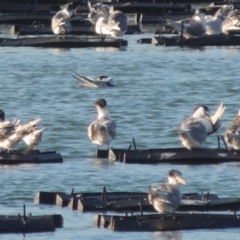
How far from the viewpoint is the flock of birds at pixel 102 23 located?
34.0 metres

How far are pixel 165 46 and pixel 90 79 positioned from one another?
6.96 meters

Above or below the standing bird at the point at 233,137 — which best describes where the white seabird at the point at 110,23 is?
above

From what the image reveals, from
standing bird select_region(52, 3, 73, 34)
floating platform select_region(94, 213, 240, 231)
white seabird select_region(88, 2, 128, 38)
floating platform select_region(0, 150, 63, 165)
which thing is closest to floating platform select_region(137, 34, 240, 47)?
white seabird select_region(88, 2, 128, 38)

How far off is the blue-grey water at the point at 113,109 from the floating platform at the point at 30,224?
11cm

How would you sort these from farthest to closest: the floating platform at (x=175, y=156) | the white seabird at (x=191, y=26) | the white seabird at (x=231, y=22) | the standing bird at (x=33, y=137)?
the white seabird at (x=231, y=22), the white seabird at (x=191, y=26), the standing bird at (x=33, y=137), the floating platform at (x=175, y=156)

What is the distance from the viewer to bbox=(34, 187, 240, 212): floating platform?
1462cm

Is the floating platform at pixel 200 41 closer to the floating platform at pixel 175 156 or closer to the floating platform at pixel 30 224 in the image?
the floating platform at pixel 175 156

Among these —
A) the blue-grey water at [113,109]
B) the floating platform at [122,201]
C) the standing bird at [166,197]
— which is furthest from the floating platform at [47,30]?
the standing bird at [166,197]

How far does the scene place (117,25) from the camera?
3378 centimetres

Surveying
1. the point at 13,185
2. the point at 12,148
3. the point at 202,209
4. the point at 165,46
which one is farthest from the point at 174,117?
the point at 165,46

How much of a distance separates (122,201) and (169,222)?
117 cm

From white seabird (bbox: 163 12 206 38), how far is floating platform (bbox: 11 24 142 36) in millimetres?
2922

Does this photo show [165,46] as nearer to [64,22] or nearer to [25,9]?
[64,22]

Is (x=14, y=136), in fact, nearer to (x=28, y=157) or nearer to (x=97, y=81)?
(x=28, y=157)
